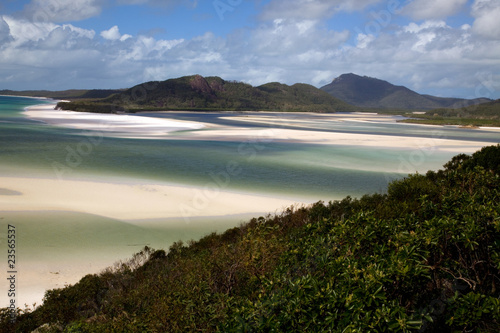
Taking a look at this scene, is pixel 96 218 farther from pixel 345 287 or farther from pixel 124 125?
pixel 124 125

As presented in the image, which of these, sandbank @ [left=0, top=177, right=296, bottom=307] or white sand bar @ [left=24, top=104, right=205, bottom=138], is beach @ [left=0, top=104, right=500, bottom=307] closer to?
sandbank @ [left=0, top=177, right=296, bottom=307]

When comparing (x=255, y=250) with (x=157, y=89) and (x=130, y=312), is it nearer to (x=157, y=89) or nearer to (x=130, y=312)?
(x=130, y=312)

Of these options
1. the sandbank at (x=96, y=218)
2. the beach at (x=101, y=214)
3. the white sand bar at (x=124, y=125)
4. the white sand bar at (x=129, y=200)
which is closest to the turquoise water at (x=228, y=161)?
the beach at (x=101, y=214)

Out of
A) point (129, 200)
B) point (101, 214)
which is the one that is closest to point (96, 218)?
point (101, 214)

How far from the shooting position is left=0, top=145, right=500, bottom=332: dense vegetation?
4.41 meters

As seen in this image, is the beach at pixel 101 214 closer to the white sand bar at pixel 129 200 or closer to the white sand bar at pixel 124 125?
the white sand bar at pixel 129 200

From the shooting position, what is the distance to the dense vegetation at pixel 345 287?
441 centimetres

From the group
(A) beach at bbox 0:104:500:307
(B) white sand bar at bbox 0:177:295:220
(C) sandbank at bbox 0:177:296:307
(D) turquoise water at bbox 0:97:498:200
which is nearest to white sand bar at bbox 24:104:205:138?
(D) turquoise water at bbox 0:97:498:200

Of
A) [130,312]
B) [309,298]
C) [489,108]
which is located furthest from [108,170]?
[489,108]

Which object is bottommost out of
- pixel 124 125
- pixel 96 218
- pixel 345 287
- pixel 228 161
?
pixel 96 218

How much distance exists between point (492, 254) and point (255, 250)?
148 inches

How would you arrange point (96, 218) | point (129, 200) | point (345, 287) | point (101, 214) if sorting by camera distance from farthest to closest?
point (129, 200)
point (101, 214)
point (96, 218)
point (345, 287)

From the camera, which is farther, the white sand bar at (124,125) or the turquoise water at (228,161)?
the white sand bar at (124,125)

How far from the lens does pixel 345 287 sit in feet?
15.2
